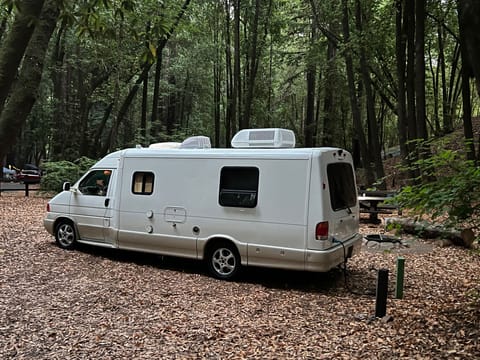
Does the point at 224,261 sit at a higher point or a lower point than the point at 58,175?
lower

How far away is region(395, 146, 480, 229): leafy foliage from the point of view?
4035 mm

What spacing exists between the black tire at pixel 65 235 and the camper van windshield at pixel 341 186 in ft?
16.8

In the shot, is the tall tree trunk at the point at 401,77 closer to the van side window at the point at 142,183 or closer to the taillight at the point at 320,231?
the taillight at the point at 320,231

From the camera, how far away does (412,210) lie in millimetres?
4500

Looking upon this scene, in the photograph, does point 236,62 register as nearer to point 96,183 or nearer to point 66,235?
point 96,183

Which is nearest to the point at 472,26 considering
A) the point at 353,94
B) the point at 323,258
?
the point at 323,258

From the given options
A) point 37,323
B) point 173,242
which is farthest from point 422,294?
point 37,323

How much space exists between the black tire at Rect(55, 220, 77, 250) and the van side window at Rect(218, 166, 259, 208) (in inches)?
136

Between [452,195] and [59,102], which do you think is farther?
[59,102]

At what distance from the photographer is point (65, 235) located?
8664 mm

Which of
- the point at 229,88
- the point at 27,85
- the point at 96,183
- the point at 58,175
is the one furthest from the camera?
the point at 229,88

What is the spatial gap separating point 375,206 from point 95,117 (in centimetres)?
2229

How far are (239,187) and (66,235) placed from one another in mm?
3987

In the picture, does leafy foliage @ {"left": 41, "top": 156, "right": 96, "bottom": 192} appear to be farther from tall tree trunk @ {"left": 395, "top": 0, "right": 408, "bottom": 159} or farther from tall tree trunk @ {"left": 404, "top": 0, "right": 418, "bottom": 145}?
tall tree trunk @ {"left": 404, "top": 0, "right": 418, "bottom": 145}
